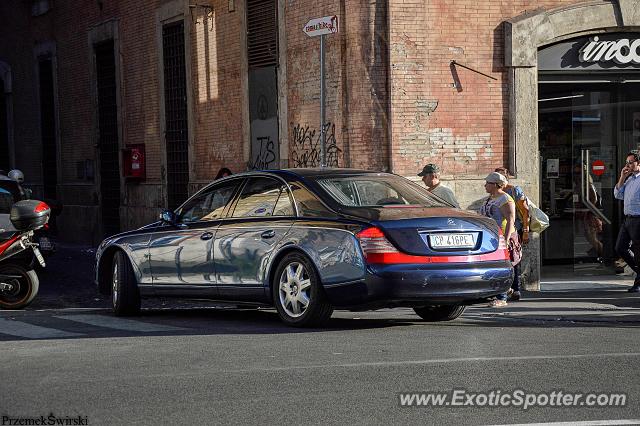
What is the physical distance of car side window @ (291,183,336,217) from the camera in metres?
11.0

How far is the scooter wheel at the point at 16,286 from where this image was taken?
46.6 feet

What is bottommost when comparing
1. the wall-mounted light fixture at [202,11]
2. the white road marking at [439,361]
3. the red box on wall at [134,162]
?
the white road marking at [439,361]

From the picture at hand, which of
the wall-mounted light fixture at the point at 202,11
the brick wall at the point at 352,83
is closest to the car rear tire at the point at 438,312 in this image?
the brick wall at the point at 352,83

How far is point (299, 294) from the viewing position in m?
10.9

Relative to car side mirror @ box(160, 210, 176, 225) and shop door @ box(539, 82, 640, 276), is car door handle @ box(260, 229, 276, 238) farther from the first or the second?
shop door @ box(539, 82, 640, 276)

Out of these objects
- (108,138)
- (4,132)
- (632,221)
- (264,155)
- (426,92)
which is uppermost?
(426,92)

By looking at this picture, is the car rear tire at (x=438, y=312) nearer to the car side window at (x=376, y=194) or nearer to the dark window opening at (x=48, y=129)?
the car side window at (x=376, y=194)

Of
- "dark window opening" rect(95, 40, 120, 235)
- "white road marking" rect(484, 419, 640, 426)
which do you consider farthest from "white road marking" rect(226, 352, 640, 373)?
"dark window opening" rect(95, 40, 120, 235)

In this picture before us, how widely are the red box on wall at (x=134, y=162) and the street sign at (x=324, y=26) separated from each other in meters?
11.0

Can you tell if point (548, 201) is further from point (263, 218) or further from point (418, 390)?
point (418, 390)

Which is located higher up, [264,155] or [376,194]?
[264,155]

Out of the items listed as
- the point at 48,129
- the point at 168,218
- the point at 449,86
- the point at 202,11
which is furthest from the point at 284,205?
the point at 48,129

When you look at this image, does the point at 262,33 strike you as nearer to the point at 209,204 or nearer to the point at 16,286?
the point at 16,286

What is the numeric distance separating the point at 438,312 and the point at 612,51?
7.53 meters
